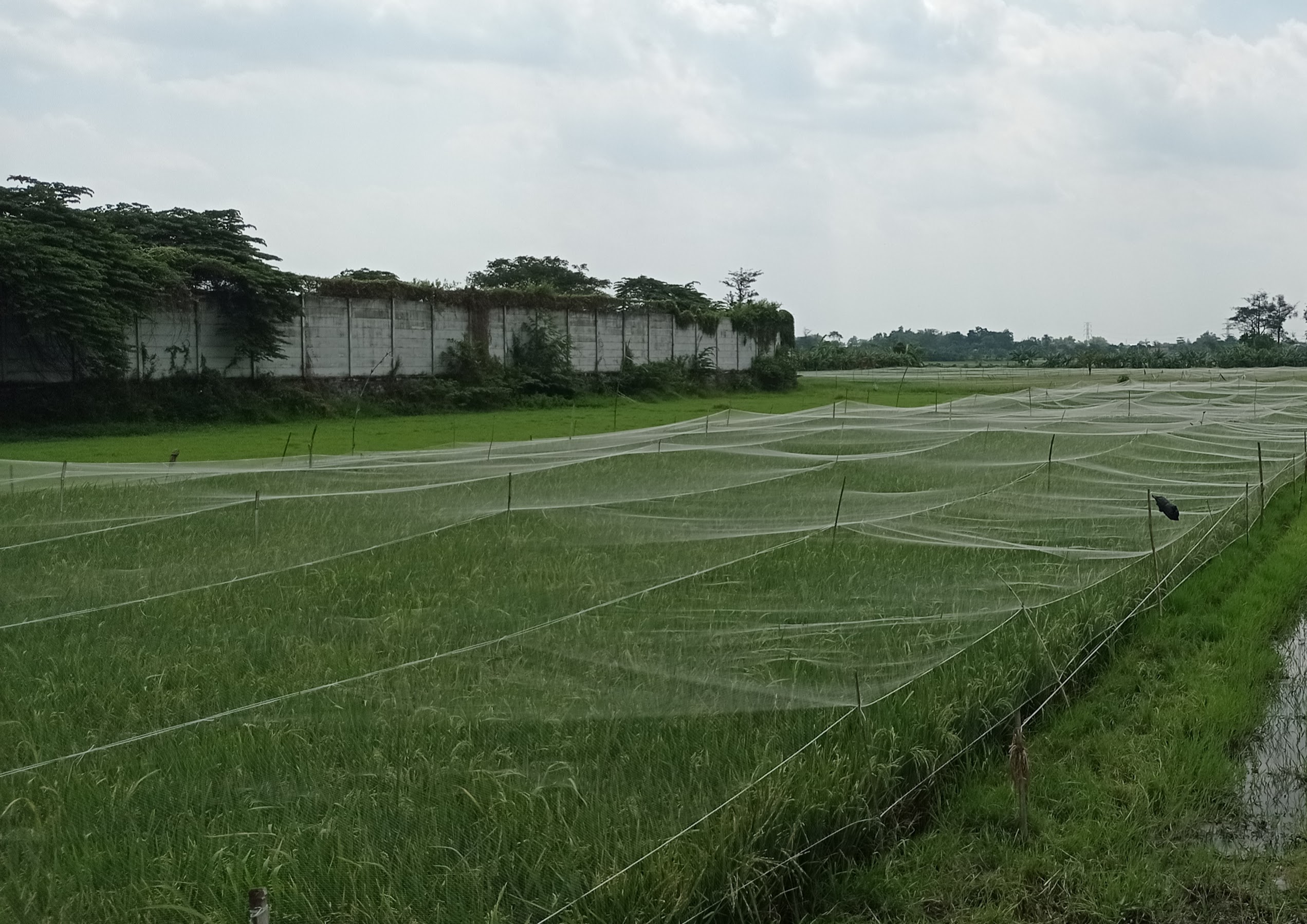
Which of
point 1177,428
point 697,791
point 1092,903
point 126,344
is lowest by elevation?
point 1092,903

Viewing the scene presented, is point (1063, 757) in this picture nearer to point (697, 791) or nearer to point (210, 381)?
point (697, 791)

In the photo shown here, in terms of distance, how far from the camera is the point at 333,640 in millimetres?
4207

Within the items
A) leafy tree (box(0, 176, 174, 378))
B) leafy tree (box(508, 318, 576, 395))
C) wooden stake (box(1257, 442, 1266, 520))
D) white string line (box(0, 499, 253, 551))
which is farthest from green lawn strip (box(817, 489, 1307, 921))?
leafy tree (box(508, 318, 576, 395))

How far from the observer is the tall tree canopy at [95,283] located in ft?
50.5

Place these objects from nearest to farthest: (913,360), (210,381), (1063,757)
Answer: (1063,757) → (210,381) → (913,360)

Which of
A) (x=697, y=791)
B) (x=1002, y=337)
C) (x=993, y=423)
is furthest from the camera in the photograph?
(x=1002, y=337)

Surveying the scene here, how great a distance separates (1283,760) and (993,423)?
28.9ft

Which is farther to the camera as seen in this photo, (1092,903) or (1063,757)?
(1063,757)

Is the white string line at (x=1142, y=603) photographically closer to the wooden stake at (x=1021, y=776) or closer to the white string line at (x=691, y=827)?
the wooden stake at (x=1021, y=776)

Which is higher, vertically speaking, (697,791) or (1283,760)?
(697,791)

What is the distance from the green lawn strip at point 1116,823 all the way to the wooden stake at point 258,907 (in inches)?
60.3

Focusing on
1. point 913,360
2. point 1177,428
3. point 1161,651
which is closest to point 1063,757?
point 1161,651

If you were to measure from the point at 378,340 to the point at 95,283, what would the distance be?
5820 millimetres

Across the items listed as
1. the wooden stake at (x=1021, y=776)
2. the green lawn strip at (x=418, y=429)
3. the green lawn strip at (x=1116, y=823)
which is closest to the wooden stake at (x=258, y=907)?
the green lawn strip at (x=1116, y=823)
